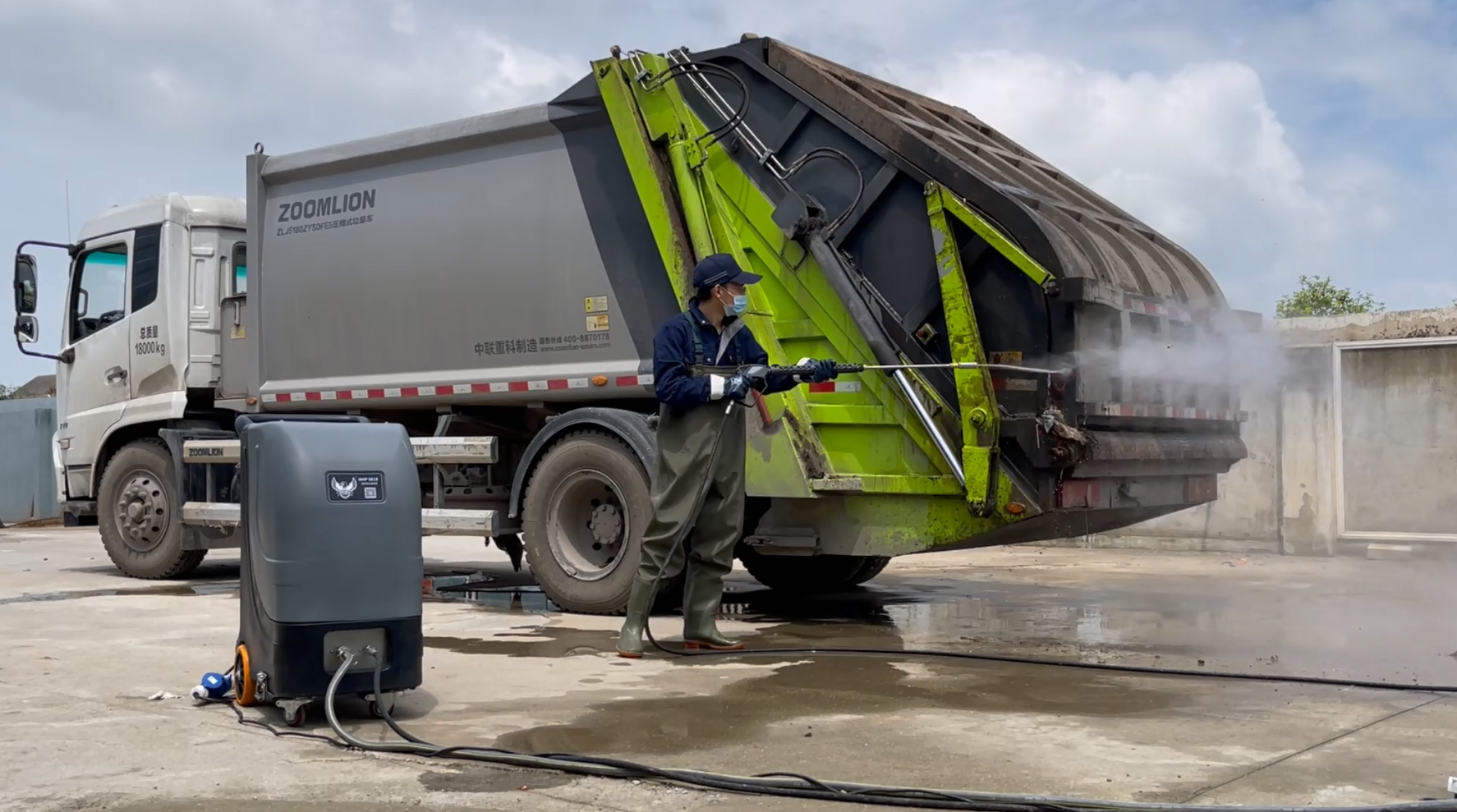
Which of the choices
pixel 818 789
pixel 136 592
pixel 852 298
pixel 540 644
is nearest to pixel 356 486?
pixel 818 789

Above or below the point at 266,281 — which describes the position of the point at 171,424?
below

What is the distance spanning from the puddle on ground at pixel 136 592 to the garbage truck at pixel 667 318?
38cm

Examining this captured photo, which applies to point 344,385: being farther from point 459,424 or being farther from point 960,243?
point 960,243

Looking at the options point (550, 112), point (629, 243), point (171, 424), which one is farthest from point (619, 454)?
point (171, 424)

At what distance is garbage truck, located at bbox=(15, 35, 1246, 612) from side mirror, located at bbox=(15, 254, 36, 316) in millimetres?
20

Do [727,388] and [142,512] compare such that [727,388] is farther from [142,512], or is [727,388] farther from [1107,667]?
[142,512]

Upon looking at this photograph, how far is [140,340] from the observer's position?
33.9 feet

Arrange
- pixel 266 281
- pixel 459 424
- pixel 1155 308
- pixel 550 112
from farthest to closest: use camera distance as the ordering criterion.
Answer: pixel 266 281 < pixel 459 424 < pixel 550 112 < pixel 1155 308

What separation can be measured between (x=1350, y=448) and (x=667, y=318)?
6.70 metres

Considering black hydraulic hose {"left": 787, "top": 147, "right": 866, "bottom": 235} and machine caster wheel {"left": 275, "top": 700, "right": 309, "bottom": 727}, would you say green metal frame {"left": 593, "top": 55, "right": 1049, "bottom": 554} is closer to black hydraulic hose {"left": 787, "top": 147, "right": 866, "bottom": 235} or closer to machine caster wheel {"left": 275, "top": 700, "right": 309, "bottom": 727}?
black hydraulic hose {"left": 787, "top": 147, "right": 866, "bottom": 235}

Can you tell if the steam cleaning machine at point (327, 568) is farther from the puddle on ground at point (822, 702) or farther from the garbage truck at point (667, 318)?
the puddle on ground at point (822, 702)

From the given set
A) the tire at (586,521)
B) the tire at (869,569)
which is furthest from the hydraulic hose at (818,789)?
the tire at (869,569)

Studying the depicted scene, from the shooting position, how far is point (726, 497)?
6336mm

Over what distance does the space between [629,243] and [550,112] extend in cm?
96
